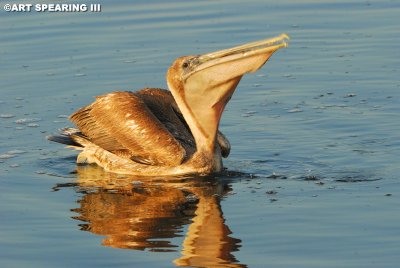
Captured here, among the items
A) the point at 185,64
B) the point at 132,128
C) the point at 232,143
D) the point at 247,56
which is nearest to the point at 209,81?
the point at 185,64

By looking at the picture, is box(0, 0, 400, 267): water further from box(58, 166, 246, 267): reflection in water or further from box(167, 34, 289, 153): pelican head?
box(167, 34, 289, 153): pelican head

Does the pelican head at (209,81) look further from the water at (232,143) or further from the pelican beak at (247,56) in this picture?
the water at (232,143)

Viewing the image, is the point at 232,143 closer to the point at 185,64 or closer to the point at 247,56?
the point at 185,64

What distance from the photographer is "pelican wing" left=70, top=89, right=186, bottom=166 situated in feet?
31.6

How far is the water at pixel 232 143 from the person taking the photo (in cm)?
762

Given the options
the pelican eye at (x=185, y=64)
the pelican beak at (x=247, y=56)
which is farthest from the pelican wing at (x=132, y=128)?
the pelican beak at (x=247, y=56)

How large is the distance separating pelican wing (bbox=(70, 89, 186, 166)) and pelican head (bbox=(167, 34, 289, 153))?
237 mm

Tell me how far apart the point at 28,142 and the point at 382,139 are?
3.15 m

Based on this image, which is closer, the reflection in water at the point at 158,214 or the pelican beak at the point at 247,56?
the reflection in water at the point at 158,214

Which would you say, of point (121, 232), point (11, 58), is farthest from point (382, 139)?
point (11, 58)

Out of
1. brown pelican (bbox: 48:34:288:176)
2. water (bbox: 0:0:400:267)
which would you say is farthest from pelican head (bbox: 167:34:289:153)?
water (bbox: 0:0:400:267)

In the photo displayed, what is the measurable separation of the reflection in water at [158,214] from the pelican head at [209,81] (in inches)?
18.0

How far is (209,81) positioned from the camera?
360 inches

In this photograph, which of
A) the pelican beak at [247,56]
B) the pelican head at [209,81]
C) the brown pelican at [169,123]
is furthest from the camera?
the brown pelican at [169,123]
